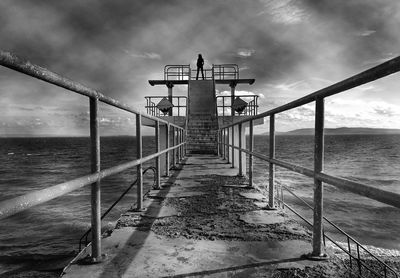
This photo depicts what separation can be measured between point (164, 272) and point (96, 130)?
1.05 meters

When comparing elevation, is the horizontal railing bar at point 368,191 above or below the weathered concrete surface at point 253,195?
above

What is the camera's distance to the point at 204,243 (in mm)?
2279

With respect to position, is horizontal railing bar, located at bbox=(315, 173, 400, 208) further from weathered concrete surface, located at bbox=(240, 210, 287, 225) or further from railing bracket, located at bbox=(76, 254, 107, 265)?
railing bracket, located at bbox=(76, 254, 107, 265)

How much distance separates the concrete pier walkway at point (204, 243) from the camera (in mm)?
1834

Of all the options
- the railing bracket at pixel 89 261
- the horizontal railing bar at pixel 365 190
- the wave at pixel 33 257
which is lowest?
the wave at pixel 33 257

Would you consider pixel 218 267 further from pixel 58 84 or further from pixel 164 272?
pixel 58 84

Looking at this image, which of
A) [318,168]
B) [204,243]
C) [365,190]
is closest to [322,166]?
[318,168]

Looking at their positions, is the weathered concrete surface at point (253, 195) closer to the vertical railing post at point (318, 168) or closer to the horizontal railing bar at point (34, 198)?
the vertical railing post at point (318, 168)

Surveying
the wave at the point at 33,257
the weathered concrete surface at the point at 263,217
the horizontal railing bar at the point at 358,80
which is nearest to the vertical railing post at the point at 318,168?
the horizontal railing bar at the point at 358,80

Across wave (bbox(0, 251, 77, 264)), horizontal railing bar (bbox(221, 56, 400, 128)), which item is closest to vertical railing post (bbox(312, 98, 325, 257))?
horizontal railing bar (bbox(221, 56, 400, 128))

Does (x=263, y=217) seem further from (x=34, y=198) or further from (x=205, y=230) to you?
(x=34, y=198)

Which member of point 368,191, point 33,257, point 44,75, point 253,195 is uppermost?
point 44,75

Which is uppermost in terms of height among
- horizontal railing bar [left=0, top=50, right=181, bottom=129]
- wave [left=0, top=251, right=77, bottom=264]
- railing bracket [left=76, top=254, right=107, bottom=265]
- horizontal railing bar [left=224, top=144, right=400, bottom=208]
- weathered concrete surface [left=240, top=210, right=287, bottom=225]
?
horizontal railing bar [left=0, top=50, right=181, bottom=129]

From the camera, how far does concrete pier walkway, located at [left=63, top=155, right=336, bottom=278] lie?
1834mm
